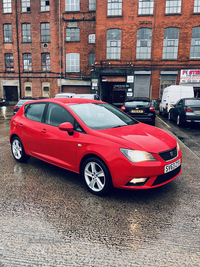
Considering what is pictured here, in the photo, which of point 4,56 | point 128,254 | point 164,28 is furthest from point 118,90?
point 128,254

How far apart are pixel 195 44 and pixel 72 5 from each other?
15732mm

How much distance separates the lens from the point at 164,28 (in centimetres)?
2394

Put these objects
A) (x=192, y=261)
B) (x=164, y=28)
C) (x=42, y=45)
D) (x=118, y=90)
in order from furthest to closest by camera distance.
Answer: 1. (x=118, y=90)
2. (x=42, y=45)
3. (x=164, y=28)
4. (x=192, y=261)

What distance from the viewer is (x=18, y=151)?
219 inches

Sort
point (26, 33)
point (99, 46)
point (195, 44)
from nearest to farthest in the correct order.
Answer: point (195, 44) → point (99, 46) → point (26, 33)

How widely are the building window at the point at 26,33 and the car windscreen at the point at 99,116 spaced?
2941 centimetres

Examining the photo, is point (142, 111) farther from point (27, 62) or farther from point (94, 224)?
point (27, 62)

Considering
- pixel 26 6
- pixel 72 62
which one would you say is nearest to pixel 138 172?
pixel 72 62

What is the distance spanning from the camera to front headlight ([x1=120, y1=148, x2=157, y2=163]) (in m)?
3.41

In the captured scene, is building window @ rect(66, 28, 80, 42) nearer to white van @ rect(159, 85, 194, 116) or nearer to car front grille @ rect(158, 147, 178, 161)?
white van @ rect(159, 85, 194, 116)

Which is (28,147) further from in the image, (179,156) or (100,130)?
(179,156)

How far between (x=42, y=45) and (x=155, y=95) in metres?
16.5

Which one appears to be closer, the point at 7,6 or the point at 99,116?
the point at 99,116

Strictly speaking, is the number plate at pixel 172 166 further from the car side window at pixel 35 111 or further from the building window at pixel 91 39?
the building window at pixel 91 39
